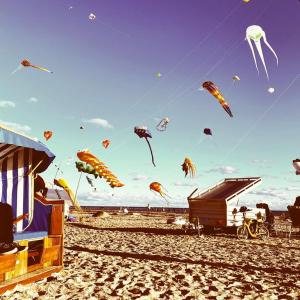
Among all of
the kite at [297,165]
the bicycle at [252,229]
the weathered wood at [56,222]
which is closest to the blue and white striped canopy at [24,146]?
the weathered wood at [56,222]

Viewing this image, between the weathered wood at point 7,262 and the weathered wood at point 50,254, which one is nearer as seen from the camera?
the weathered wood at point 7,262

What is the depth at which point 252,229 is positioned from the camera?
15859 mm

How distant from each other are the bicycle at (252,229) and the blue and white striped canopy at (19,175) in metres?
10.7

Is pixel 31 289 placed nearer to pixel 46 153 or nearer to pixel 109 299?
pixel 109 299

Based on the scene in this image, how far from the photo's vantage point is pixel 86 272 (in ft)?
24.2

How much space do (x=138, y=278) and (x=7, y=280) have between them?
8.29 ft

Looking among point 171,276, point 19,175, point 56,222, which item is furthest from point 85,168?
point 171,276

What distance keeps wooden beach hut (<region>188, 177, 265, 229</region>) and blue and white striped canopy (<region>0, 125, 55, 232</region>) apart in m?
10.1

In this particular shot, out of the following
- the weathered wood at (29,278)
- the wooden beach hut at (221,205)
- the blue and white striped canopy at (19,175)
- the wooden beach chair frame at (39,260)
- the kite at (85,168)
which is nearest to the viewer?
the weathered wood at (29,278)

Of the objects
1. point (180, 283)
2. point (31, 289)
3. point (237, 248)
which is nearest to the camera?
point (31, 289)

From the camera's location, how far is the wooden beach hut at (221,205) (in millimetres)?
15625

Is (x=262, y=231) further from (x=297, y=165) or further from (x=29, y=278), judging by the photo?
(x=29, y=278)

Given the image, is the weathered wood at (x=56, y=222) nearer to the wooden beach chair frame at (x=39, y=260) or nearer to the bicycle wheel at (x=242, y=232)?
the wooden beach chair frame at (x=39, y=260)

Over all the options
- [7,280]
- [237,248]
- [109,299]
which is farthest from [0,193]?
[237,248]
